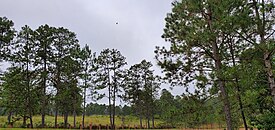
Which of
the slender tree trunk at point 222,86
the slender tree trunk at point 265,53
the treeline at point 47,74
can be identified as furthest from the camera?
the treeline at point 47,74

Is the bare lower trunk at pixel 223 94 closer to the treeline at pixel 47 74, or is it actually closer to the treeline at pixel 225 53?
the treeline at pixel 225 53

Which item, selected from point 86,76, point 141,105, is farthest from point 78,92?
point 141,105

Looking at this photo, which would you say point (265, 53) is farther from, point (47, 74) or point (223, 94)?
point (47, 74)

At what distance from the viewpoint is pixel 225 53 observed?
9797 millimetres

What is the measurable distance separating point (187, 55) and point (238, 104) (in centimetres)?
317

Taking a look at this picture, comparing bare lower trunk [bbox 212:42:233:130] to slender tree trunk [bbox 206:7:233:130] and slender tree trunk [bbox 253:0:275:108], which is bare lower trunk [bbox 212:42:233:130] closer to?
slender tree trunk [bbox 206:7:233:130]

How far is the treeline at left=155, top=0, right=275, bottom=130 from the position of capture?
7.28 meters

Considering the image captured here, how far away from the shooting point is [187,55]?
9570 mm

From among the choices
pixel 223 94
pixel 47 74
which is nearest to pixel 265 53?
pixel 223 94

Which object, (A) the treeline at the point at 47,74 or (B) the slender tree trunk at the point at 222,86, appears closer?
(B) the slender tree trunk at the point at 222,86

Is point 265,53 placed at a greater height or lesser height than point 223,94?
greater

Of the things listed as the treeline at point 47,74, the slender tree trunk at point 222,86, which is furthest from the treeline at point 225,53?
the treeline at point 47,74

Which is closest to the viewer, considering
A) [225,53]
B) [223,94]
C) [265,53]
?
[265,53]

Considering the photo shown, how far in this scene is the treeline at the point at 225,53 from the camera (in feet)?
23.9
